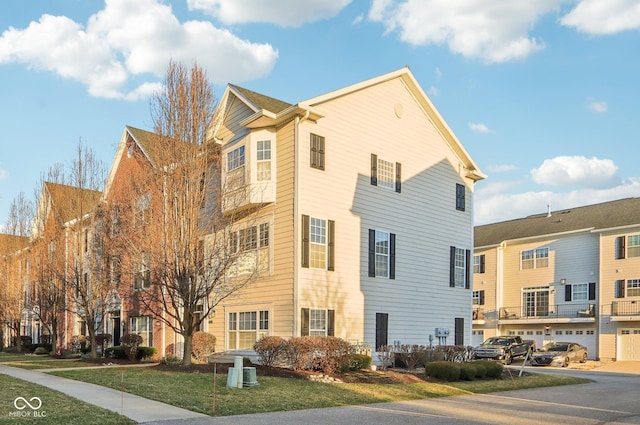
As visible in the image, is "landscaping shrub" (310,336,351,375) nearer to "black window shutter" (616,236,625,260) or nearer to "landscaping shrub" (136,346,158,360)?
"landscaping shrub" (136,346,158,360)

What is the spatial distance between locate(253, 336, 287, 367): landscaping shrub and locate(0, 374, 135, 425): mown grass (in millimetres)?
7232

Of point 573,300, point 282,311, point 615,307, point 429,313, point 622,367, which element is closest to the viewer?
point 282,311

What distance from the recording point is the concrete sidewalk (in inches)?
460

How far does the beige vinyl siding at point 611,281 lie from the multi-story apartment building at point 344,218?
1421cm

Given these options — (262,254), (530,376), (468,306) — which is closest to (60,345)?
(262,254)

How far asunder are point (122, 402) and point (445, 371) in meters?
10.6

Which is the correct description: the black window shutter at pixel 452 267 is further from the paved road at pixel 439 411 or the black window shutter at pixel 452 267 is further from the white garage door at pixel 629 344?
the white garage door at pixel 629 344

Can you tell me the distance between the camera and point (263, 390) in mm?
15430

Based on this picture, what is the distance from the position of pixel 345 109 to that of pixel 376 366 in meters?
9.77

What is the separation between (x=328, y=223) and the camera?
2298 centimetres

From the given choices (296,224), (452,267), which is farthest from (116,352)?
(452,267)

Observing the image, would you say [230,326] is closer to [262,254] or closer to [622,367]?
[262,254]

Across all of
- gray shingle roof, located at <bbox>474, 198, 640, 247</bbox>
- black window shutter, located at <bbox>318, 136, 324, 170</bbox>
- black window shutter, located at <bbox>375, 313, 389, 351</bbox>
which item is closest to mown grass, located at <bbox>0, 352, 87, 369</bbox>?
black window shutter, located at <bbox>375, 313, 389, 351</bbox>

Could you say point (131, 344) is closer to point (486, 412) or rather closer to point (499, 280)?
point (486, 412)
